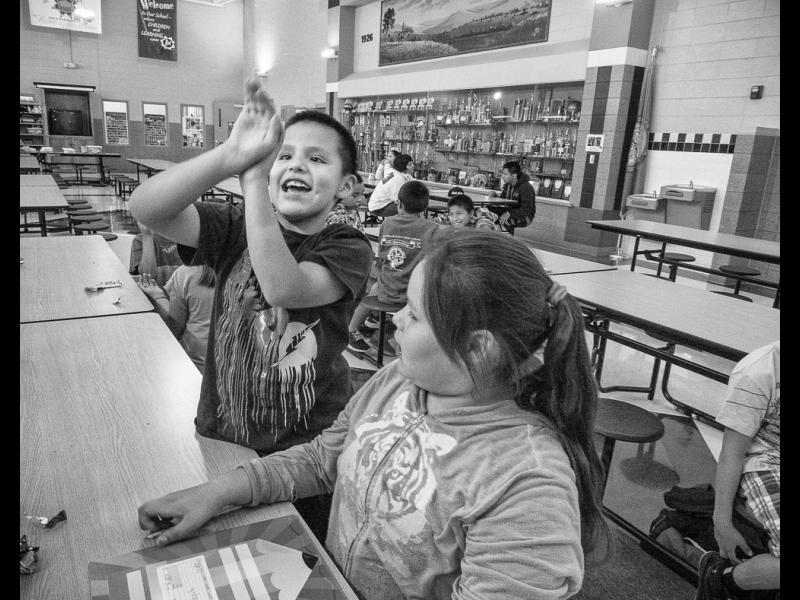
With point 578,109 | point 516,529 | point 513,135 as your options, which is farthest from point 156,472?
point 513,135

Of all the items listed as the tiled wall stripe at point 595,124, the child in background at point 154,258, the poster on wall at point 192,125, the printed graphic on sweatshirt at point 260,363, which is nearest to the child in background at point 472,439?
the printed graphic on sweatshirt at point 260,363

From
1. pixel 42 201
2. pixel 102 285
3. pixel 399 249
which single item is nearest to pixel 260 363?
pixel 102 285

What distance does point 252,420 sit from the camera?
1188 millimetres

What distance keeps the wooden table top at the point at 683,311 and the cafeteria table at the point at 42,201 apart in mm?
3876

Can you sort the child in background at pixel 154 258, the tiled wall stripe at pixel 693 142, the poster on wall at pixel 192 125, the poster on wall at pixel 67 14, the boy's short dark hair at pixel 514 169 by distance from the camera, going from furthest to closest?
the poster on wall at pixel 192 125 < the poster on wall at pixel 67 14 < the boy's short dark hair at pixel 514 169 < the tiled wall stripe at pixel 693 142 < the child in background at pixel 154 258

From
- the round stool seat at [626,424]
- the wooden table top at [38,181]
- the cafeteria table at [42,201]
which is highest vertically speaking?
the wooden table top at [38,181]

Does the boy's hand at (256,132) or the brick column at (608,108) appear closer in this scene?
the boy's hand at (256,132)

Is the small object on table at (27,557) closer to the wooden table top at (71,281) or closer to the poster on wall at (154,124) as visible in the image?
the wooden table top at (71,281)

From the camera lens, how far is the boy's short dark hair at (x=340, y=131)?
1169mm

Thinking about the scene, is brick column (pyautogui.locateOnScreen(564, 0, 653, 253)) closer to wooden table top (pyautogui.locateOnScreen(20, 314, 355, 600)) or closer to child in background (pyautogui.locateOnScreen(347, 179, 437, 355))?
child in background (pyautogui.locateOnScreen(347, 179, 437, 355))

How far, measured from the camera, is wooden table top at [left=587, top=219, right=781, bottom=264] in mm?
4246

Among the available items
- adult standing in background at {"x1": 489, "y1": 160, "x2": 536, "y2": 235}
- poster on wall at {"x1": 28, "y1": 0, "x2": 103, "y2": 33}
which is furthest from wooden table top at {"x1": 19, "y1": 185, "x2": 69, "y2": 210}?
poster on wall at {"x1": 28, "y1": 0, "x2": 103, "y2": 33}

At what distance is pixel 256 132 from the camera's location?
2.89ft

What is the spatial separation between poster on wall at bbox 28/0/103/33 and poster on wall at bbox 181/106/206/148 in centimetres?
271
